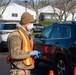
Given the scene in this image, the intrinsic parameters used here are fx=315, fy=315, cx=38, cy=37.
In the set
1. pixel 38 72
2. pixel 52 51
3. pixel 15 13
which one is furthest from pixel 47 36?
pixel 15 13

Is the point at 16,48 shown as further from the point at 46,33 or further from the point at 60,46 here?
the point at 46,33

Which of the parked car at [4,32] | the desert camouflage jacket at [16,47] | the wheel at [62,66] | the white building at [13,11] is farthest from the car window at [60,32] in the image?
the white building at [13,11]

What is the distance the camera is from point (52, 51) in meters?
9.50

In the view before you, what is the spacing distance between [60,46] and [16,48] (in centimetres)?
425

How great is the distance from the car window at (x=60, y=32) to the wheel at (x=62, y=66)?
67cm

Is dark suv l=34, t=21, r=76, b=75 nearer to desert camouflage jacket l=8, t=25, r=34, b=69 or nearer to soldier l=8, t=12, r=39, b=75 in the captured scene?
soldier l=8, t=12, r=39, b=75

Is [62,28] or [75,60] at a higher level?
[62,28]

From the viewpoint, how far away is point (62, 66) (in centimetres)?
906

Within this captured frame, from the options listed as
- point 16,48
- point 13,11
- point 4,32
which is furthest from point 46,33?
point 13,11

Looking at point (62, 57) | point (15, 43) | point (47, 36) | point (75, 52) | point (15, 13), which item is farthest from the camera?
point (15, 13)

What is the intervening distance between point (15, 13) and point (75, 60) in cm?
7598

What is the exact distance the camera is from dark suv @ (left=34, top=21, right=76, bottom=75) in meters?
8.55

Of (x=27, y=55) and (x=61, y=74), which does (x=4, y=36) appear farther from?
(x=27, y=55)

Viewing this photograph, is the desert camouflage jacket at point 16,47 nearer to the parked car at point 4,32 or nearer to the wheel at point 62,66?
the wheel at point 62,66
